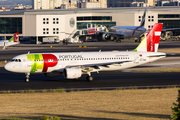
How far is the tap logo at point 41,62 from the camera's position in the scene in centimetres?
4297

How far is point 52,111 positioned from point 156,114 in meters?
8.07

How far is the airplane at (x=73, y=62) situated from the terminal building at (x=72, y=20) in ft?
A: 387

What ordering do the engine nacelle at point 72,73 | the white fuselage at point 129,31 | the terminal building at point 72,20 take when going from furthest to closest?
1. the terminal building at point 72,20
2. the white fuselage at point 129,31
3. the engine nacelle at point 72,73

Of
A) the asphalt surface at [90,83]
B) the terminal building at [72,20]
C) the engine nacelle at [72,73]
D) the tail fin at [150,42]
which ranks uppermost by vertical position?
the terminal building at [72,20]

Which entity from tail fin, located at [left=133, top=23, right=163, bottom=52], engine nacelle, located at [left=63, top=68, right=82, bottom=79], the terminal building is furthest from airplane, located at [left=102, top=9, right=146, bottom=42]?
engine nacelle, located at [left=63, top=68, right=82, bottom=79]

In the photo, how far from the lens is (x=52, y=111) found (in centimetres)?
2545

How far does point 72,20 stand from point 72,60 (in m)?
133

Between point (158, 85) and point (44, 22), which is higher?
point (44, 22)

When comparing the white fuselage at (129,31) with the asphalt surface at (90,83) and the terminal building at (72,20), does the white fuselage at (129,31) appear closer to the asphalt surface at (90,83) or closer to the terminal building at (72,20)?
the terminal building at (72,20)

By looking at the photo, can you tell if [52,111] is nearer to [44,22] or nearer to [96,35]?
[44,22]

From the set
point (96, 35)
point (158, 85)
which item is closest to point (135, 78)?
point (158, 85)

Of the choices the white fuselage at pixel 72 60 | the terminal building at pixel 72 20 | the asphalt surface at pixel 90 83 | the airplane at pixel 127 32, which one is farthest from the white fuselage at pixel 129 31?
the asphalt surface at pixel 90 83

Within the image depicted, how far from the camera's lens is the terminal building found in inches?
6378

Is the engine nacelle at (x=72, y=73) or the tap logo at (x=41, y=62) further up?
the tap logo at (x=41, y=62)
